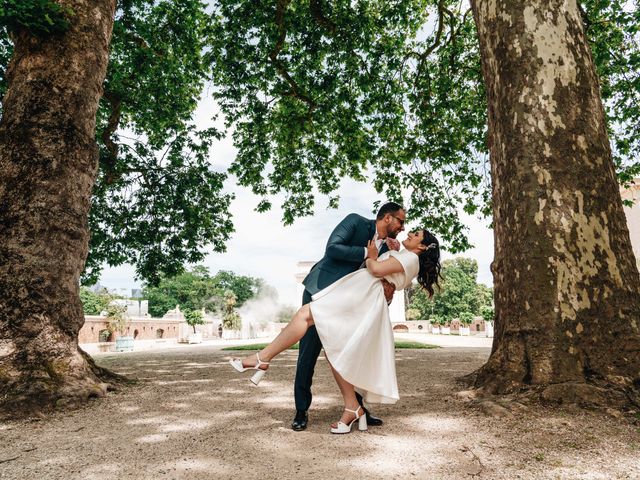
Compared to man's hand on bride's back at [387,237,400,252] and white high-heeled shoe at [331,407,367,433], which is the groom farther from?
white high-heeled shoe at [331,407,367,433]

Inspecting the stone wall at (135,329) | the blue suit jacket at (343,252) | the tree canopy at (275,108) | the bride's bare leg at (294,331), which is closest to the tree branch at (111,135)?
the tree canopy at (275,108)

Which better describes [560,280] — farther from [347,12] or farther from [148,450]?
[347,12]

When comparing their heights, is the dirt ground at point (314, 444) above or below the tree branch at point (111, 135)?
below

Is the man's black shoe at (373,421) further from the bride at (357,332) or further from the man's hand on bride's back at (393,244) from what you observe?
the man's hand on bride's back at (393,244)

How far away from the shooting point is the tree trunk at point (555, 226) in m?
3.81

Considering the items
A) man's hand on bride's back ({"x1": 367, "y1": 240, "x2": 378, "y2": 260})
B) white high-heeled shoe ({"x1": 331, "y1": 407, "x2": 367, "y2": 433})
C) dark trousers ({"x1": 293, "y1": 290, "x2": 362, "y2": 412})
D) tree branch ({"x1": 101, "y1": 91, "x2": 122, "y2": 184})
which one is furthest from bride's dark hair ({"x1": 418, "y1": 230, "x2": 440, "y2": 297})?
tree branch ({"x1": 101, "y1": 91, "x2": 122, "y2": 184})

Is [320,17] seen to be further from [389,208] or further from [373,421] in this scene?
[373,421]

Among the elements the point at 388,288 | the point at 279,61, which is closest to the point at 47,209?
the point at 388,288

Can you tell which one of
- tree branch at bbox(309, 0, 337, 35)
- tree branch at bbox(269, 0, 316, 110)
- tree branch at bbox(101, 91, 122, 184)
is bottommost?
tree branch at bbox(101, 91, 122, 184)

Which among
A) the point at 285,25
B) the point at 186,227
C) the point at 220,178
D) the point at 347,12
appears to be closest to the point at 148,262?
the point at 186,227

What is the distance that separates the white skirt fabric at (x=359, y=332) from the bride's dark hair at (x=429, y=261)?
0.58m

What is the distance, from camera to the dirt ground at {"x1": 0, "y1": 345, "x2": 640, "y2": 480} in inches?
105

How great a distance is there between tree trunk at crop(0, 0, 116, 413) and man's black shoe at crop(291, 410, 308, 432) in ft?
8.56

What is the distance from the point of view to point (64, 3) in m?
5.93
